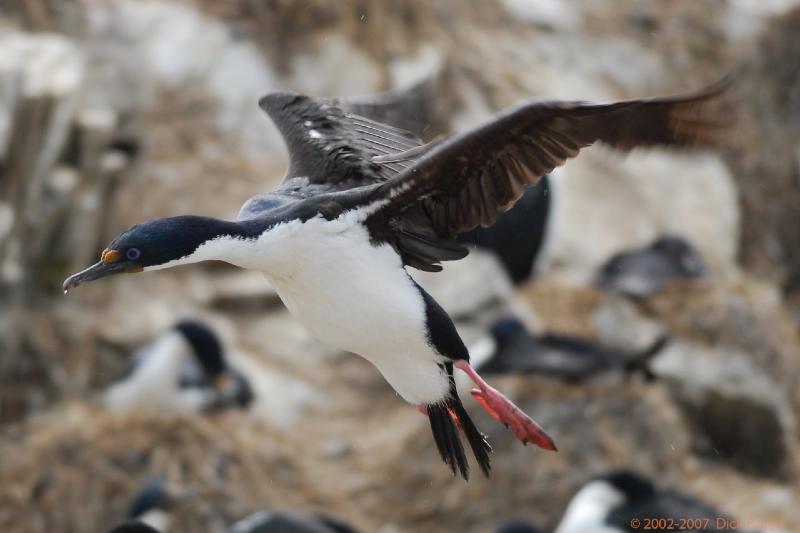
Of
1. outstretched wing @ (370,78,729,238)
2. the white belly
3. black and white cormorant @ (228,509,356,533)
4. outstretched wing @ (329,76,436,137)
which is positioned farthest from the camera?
black and white cormorant @ (228,509,356,533)

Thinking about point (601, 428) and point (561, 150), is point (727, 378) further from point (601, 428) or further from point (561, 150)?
point (561, 150)

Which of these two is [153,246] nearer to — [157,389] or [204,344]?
[157,389]

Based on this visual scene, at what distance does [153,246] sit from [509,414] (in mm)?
1354

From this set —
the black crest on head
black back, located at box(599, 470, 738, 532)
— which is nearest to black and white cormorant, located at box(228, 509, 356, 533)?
black back, located at box(599, 470, 738, 532)

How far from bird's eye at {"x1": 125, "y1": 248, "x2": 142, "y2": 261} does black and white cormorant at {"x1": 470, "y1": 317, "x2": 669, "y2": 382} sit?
13.8 ft

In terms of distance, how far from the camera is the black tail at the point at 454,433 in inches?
179

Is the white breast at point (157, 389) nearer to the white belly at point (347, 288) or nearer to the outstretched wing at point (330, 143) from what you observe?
the outstretched wing at point (330, 143)

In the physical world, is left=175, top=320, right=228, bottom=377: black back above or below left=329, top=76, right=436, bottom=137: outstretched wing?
above

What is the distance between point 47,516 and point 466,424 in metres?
3.26

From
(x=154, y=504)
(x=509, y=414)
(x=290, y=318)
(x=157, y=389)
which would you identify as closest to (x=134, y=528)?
(x=154, y=504)

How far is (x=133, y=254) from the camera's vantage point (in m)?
3.92

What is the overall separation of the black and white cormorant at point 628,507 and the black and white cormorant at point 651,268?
2.34 metres

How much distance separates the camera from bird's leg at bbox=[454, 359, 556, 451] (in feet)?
14.7

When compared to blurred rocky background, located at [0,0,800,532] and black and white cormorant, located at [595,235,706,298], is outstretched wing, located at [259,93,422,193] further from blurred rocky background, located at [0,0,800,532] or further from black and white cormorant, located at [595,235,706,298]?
black and white cormorant, located at [595,235,706,298]
